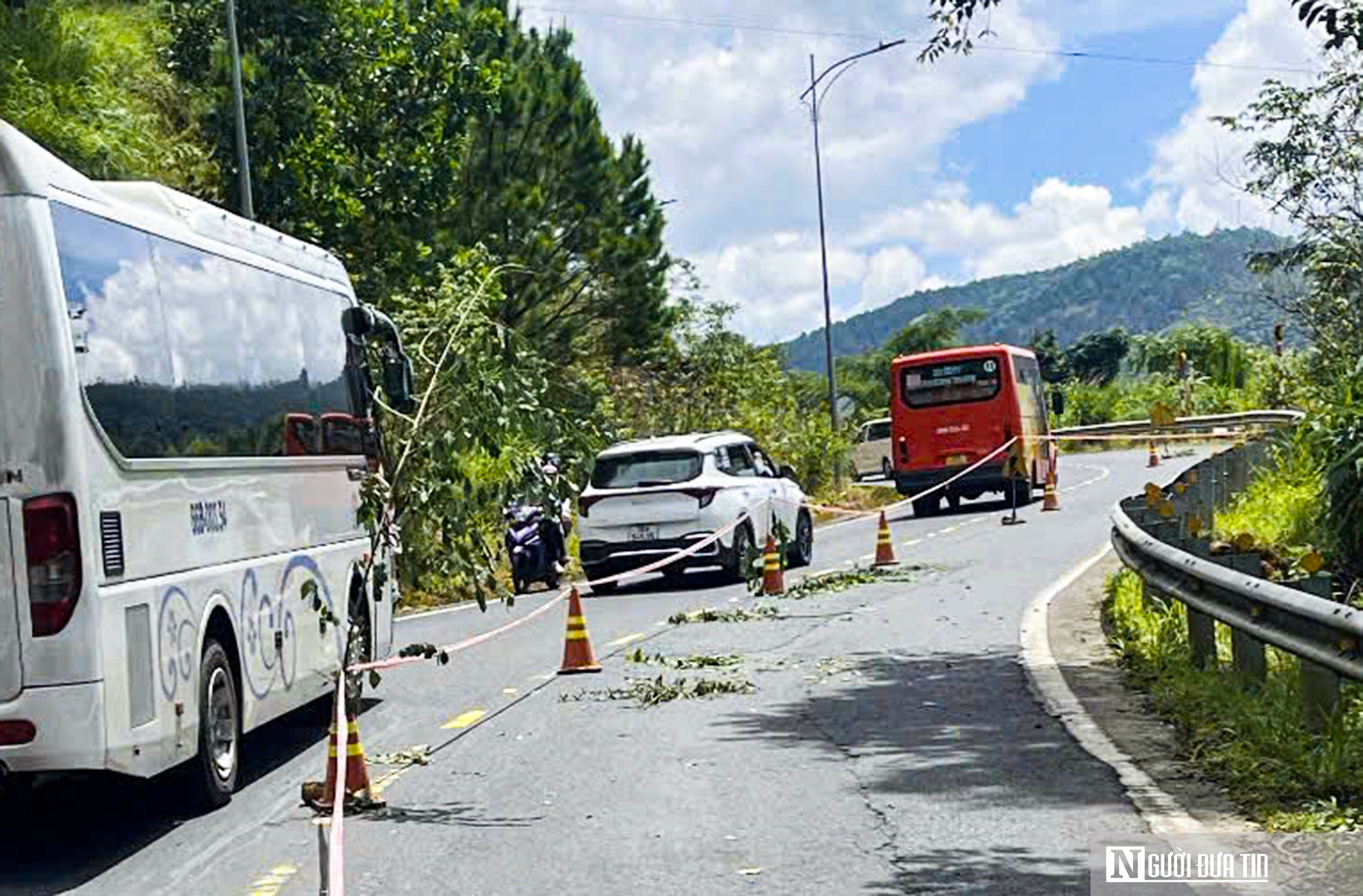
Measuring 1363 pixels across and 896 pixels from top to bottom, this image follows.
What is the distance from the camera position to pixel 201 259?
10766 mm

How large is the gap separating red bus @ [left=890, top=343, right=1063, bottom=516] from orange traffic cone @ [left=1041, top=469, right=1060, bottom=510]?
602 millimetres

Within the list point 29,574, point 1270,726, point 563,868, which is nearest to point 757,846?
point 563,868

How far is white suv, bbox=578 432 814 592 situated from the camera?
2217cm

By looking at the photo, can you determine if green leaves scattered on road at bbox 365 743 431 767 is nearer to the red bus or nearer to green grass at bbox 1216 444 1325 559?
green grass at bbox 1216 444 1325 559

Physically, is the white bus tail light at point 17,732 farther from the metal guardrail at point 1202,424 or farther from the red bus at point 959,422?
the red bus at point 959,422

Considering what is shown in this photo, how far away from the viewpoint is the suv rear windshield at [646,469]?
73.5 feet

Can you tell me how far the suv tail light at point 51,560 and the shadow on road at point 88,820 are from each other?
75cm

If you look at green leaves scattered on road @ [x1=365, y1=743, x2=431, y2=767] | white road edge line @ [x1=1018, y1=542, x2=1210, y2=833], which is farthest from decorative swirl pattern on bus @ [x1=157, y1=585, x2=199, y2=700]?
white road edge line @ [x1=1018, y1=542, x2=1210, y2=833]

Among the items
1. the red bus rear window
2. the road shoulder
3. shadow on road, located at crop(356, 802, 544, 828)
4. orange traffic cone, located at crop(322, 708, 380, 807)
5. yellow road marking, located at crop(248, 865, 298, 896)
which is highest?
the red bus rear window

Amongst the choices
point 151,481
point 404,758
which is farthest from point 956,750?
point 151,481

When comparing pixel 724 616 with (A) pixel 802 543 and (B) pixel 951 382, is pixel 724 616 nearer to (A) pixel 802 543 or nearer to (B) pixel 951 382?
(A) pixel 802 543

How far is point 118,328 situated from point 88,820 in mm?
2609

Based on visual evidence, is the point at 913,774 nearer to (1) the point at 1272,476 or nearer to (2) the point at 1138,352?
(1) the point at 1272,476

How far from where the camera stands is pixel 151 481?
928 centimetres
